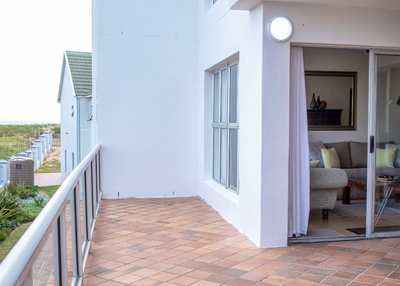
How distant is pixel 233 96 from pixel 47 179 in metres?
13.1

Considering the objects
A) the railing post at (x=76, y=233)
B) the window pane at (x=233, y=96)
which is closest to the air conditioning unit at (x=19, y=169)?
the window pane at (x=233, y=96)

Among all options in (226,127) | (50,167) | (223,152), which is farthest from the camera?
(50,167)

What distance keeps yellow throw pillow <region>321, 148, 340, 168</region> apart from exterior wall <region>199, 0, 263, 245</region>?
1918 mm

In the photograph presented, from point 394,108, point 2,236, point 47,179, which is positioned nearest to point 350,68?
point 394,108

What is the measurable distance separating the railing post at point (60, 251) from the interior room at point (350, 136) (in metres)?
2.70

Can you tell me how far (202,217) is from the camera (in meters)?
5.38

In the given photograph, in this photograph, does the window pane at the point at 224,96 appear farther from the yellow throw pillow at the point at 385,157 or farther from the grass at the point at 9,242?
the grass at the point at 9,242

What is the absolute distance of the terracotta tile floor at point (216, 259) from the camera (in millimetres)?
3225

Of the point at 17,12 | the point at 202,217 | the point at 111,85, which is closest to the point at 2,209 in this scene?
the point at 111,85

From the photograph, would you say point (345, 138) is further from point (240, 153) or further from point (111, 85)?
point (111, 85)

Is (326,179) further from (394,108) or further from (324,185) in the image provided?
(394,108)

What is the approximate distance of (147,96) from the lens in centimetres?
666

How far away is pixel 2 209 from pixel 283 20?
18.1ft

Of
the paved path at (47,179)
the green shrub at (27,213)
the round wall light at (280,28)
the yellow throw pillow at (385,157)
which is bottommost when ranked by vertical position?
the paved path at (47,179)
